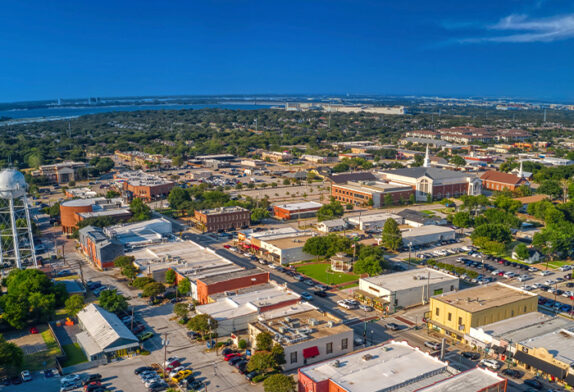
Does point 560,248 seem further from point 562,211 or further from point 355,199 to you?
point 355,199

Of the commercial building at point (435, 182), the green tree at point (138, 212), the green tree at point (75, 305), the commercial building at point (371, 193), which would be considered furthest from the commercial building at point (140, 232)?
the commercial building at point (435, 182)

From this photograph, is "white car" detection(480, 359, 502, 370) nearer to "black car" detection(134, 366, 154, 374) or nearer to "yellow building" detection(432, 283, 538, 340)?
"yellow building" detection(432, 283, 538, 340)

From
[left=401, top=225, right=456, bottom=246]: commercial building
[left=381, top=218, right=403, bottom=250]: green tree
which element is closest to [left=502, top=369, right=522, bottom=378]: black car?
[left=381, top=218, right=403, bottom=250]: green tree

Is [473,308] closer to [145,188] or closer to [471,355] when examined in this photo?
[471,355]

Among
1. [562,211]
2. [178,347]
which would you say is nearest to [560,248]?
[562,211]

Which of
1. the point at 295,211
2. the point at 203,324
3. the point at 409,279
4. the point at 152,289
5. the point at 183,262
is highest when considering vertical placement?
the point at 203,324

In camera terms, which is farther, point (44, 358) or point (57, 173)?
point (57, 173)

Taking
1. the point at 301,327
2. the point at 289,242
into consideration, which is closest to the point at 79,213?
the point at 289,242
